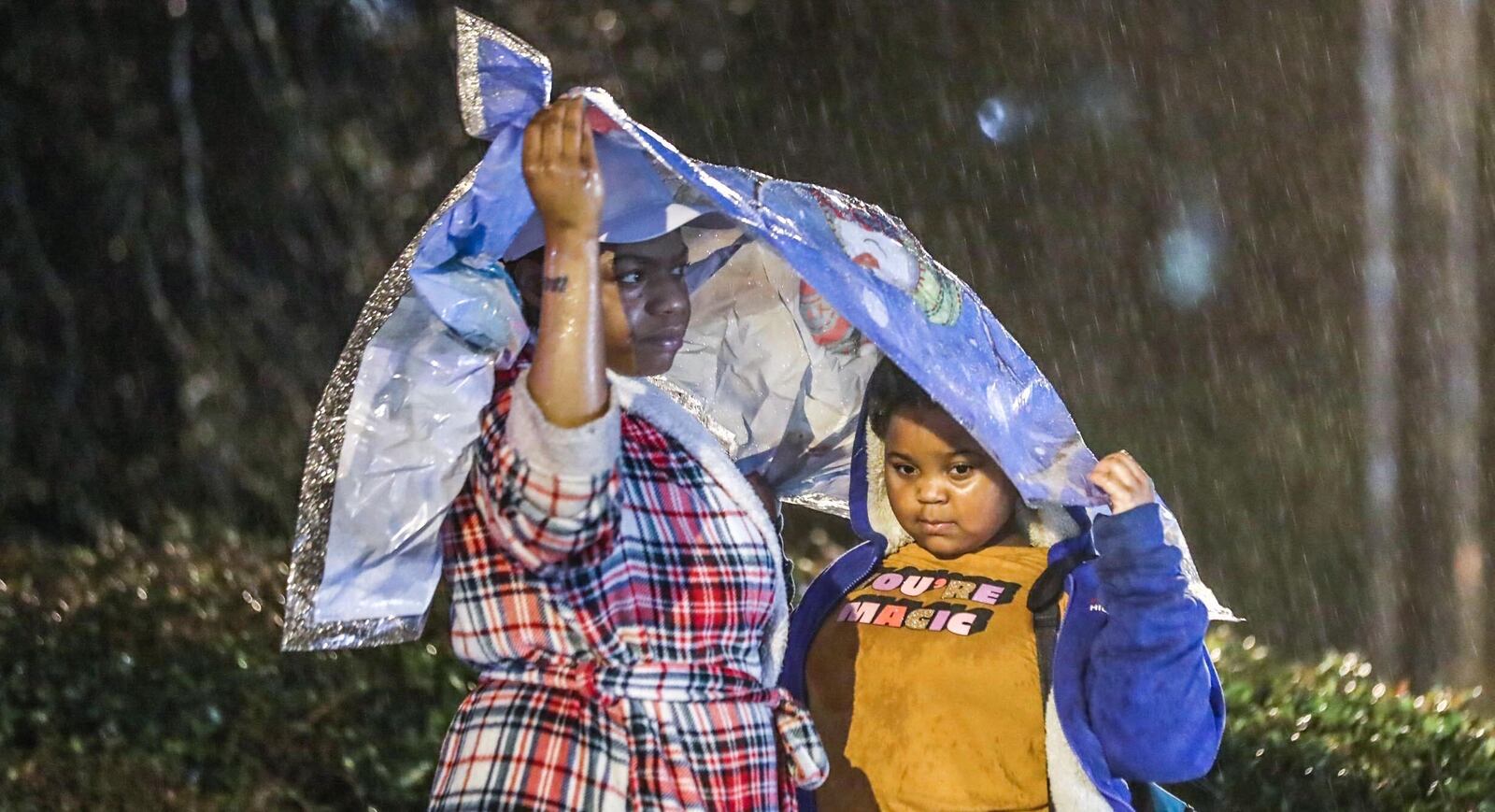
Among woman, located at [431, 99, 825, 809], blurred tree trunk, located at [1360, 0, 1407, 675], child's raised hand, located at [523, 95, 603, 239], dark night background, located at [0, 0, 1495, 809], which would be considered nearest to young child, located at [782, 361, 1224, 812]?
woman, located at [431, 99, 825, 809]

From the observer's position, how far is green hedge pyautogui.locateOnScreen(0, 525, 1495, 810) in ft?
14.9

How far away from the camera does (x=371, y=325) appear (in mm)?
2422

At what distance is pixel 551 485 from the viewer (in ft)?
6.97

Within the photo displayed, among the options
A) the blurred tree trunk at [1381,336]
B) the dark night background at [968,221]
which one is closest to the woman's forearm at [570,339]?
the dark night background at [968,221]

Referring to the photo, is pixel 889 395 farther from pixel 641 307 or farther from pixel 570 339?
pixel 570 339

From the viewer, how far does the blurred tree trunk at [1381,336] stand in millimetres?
8664

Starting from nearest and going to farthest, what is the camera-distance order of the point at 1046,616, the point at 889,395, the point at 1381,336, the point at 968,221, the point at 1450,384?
1. the point at 1046,616
2. the point at 889,395
3. the point at 1450,384
4. the point at 1381,336
5. the point at 968,221

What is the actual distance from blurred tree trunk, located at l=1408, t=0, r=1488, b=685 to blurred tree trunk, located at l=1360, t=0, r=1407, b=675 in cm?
23

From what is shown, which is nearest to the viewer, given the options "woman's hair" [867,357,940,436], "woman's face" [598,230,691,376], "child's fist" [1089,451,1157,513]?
"woman's face" [598,230,691,376]

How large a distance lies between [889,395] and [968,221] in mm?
7088

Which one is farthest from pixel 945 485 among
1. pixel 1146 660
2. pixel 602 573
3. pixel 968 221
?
pixel 968 221

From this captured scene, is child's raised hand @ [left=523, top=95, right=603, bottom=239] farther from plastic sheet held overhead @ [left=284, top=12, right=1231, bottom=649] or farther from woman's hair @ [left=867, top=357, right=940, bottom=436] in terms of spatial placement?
woman's hair @ [left=867, top=357, right=940, bottom=436]

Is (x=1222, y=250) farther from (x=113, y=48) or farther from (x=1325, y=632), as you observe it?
(x=113, y=48)

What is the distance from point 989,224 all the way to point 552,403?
317 inches
